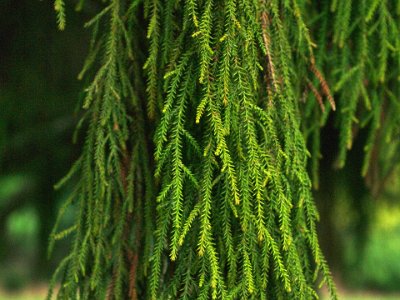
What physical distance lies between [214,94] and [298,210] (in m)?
0.42

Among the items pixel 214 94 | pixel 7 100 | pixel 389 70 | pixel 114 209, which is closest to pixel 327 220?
pixel 389 70

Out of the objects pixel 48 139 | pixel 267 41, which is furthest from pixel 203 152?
pixel 48 139

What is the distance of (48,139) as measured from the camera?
3.81 m

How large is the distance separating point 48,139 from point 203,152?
6.78ft

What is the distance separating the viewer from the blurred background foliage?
3375 mm

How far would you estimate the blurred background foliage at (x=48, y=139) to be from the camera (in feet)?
11.1

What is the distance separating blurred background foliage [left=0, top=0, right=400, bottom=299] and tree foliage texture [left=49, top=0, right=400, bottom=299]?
111 centimetres

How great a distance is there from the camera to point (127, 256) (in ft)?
7.14

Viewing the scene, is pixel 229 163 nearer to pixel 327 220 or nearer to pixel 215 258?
pixel 215 258

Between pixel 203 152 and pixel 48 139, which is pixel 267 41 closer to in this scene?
pixel 203 152

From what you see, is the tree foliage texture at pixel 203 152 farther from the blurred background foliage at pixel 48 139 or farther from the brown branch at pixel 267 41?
the blurred background foliage at pixel 48 139

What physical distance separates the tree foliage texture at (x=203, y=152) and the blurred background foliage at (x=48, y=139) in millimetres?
1114

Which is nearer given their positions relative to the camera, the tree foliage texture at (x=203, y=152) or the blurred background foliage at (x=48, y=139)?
the tree foliage texture at (x=203, y=152)

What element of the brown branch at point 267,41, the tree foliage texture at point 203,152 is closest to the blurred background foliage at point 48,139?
the tree foliage texture at point 203,152
